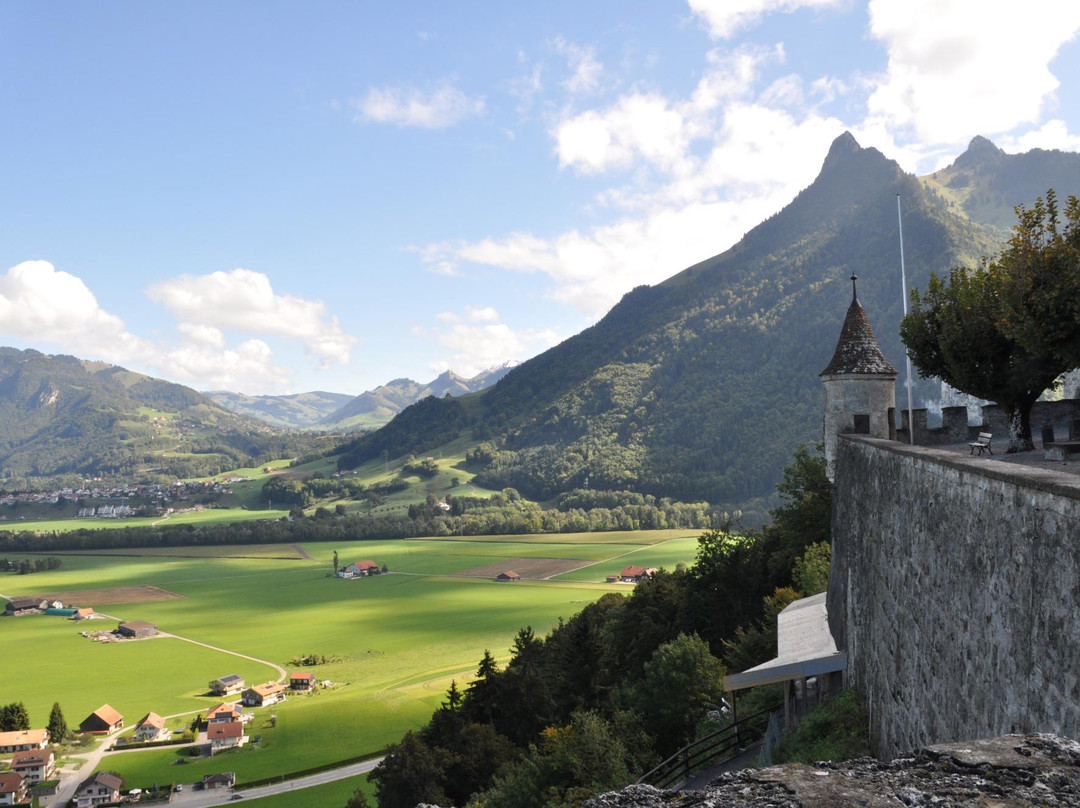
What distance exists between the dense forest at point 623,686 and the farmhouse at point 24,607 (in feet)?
314

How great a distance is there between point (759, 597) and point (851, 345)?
23.7m

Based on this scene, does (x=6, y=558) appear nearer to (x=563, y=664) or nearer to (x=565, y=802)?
(x=563, y=664)

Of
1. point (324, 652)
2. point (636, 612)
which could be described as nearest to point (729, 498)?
point (324, 652)

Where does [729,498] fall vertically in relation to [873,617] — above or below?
below

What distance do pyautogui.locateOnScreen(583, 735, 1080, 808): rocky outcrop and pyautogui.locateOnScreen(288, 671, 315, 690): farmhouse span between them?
78.6m

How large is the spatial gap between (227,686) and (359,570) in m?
57.7

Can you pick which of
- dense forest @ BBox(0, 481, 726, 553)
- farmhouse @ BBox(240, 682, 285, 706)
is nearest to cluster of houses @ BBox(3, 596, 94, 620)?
farmhouse @ BBox(240, 682, 285, 706)

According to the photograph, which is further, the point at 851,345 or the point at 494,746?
the point at 494,746

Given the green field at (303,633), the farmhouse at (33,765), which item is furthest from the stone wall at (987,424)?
the farmhouse at (33,765)

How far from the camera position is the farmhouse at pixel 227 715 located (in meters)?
63.6

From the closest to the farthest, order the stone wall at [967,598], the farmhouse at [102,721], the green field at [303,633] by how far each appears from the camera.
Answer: the stone wall at [967,598]
the green field at [303,633]
the farmhouse at [102,721]

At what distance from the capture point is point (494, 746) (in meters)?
39.6

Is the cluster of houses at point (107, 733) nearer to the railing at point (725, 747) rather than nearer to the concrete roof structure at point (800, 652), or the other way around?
the railing at point (725, 747)

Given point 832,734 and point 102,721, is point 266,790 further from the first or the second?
point 832,734
